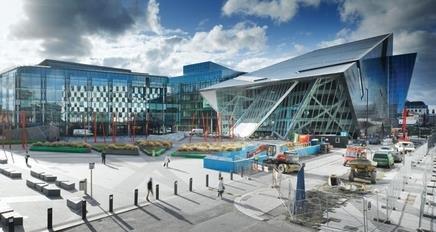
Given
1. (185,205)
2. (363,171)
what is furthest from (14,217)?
(363,171)

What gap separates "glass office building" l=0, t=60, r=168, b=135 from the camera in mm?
70688

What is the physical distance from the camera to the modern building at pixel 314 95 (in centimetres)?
6456

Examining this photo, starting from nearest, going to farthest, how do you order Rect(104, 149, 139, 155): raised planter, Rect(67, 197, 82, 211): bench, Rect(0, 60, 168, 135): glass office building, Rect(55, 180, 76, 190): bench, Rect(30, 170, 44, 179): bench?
Rect(67, 197, 82, 211): bench < Rect(55, 180, 76, 190): bench < Rect(30, 170, 44, 179): bench < Rect(104, 149, 139, 155): raised planter < Rect(0, 60, 168, 135): glass office building

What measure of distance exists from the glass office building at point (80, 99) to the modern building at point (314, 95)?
18.0 meters

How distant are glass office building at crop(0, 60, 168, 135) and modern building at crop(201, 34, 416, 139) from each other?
1797 cm

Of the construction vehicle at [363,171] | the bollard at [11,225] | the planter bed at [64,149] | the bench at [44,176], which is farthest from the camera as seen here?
the planter bed at [64,149]

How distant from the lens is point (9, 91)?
7281cm

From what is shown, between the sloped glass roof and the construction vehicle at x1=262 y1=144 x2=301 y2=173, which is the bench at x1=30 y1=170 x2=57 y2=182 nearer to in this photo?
the construction vehicle at x1=262 y1=144 x2=301 y2=173

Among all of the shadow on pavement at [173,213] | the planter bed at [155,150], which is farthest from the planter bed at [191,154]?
the shadow on pavement at [173,213]

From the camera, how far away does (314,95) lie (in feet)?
219

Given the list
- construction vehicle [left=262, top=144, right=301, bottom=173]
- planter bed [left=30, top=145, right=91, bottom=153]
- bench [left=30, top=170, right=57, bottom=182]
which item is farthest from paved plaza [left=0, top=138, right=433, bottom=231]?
planter bed [left=30, top=145, right=91, bottom=153]

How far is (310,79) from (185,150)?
3581 cm

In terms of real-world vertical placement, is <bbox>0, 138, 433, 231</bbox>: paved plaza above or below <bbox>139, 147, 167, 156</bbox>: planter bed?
below

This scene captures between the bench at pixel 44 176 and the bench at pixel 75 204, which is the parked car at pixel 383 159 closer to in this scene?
the bench at pixel 75 204
